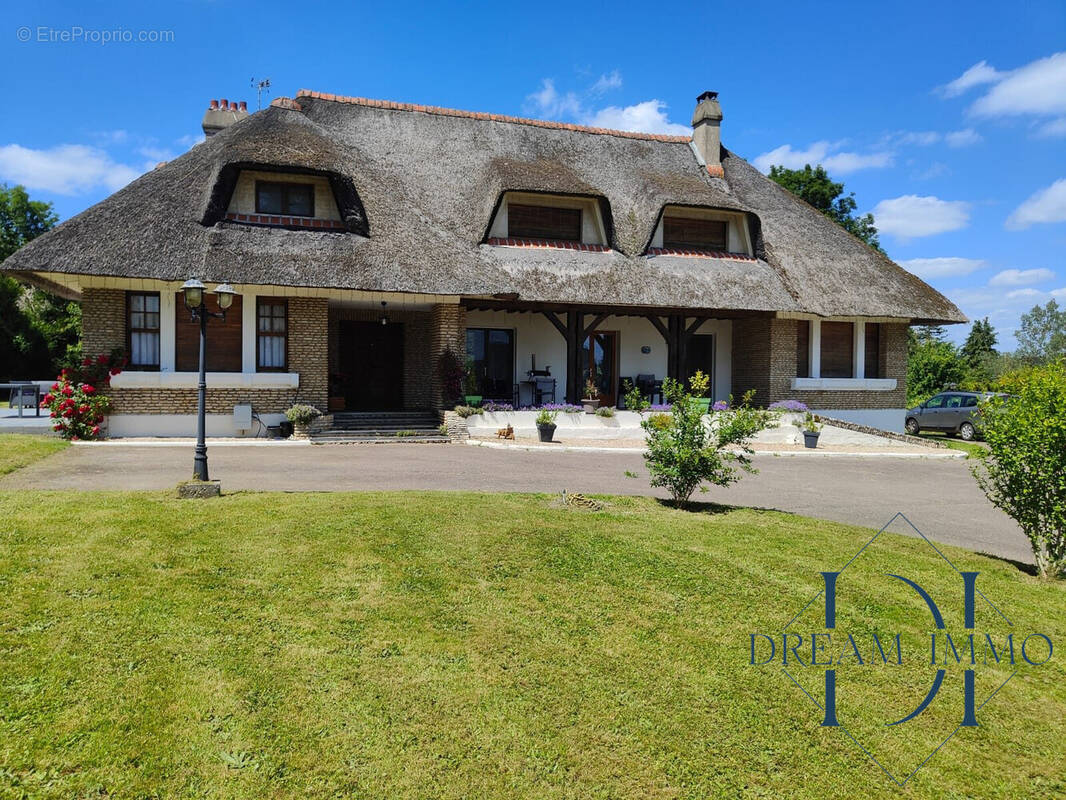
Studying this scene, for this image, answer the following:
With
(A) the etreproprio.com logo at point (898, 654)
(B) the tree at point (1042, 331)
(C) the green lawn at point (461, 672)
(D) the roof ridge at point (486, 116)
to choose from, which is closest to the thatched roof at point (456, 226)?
(D) the roof ridge at point (486, 116)

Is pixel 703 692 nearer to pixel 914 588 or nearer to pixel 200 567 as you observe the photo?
pixel 914 588

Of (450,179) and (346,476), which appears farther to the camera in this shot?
(450,179)

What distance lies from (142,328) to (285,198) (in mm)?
4756

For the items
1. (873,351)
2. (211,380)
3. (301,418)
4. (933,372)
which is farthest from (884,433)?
(211,380)

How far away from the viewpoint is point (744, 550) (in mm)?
6168

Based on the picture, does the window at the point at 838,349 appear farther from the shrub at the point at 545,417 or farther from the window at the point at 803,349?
the shrub at the point at 545,417

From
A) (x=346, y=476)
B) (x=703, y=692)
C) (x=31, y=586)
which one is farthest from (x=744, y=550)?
(x=346, y=476)

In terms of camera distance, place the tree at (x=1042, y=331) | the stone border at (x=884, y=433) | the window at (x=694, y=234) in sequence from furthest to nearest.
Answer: the tree at (x=1042, y=331), the window at (x=694, y=234), the stone border at (x=884, y=433)

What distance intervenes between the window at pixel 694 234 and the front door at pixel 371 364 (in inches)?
350

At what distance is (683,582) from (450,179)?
17.4m

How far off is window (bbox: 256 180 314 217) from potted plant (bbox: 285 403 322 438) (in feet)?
17.3

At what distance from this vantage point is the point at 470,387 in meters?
17.6

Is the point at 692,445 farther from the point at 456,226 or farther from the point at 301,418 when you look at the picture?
the point at 456,226

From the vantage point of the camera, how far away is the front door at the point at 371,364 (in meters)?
19.5
